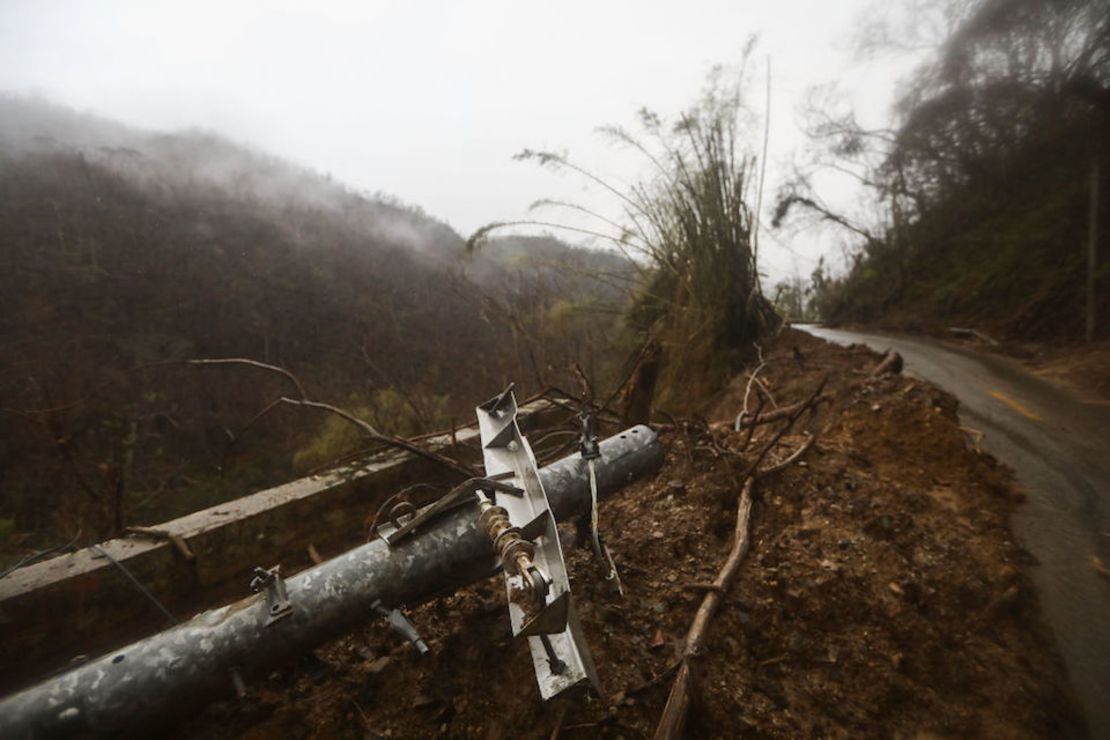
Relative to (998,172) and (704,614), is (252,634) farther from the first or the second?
(998,172)

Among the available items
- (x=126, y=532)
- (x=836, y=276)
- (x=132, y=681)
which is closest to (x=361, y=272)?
(x=836, y=276)

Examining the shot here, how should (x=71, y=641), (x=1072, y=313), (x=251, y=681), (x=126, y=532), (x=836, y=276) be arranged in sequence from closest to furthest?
1. (x=251, y=681)
2. (x=71, y=641)
3. (x=126, y=532)
4. (x=1072, y=313)
5. (x=836, y=276)

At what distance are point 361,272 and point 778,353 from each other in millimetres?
24701

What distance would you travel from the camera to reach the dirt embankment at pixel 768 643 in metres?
1.32

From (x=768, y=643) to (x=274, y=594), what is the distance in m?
1.55

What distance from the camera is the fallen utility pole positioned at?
109 cm

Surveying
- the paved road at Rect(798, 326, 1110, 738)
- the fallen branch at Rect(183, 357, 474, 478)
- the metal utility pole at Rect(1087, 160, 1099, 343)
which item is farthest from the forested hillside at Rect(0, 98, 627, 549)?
the metal utility pole at Rect(1087, 160, 1099, 343)

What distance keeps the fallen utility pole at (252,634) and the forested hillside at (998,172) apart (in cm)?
821

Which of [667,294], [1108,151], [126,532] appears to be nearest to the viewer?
[126,532]

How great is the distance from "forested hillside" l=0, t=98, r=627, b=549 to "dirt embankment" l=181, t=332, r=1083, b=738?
1.81m

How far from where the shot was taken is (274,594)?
4.17 feet

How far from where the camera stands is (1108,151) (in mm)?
6695

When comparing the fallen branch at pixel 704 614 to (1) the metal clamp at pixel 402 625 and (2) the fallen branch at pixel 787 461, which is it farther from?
(1) the metal clamp at pixel 402 625

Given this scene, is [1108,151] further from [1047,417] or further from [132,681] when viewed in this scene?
[132,681]
